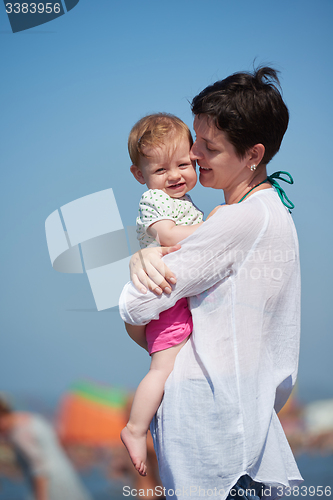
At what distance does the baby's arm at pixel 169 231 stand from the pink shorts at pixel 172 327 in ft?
0.56

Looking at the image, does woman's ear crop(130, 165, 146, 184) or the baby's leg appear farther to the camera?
woman's ear crop(130, 165, 146, 184)

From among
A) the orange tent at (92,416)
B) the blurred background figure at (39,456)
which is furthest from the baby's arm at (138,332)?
the blurred background figure at (39,456)

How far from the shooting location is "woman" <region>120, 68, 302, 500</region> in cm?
91

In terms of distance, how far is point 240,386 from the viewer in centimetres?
92

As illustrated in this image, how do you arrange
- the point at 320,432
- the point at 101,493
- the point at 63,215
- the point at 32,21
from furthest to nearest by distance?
the point at 320,432
the point at 101,493
the point at 32,21
the point at 63,215

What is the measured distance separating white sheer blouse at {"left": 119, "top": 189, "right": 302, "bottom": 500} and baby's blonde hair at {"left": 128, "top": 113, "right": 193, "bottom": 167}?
0.44 m

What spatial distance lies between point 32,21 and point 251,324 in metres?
2.19

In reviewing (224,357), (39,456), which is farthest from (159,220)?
(39,456)

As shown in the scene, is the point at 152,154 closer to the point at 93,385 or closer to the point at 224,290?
the point at 224,290

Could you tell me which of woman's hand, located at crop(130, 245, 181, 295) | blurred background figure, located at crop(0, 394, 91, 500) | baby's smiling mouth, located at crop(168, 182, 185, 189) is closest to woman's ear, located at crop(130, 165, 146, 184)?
baby's smiling mouth, located at crop(168, 182, 185, 189)

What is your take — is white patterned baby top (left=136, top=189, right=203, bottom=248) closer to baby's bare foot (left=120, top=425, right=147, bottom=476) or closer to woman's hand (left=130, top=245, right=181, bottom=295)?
woman's hand (left=130, top=245, right=181, bottom=295)

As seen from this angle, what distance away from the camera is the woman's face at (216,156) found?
3.53 feet

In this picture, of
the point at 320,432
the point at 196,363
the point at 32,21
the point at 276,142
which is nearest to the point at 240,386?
the point at 196,363

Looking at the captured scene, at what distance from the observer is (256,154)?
1089mm
